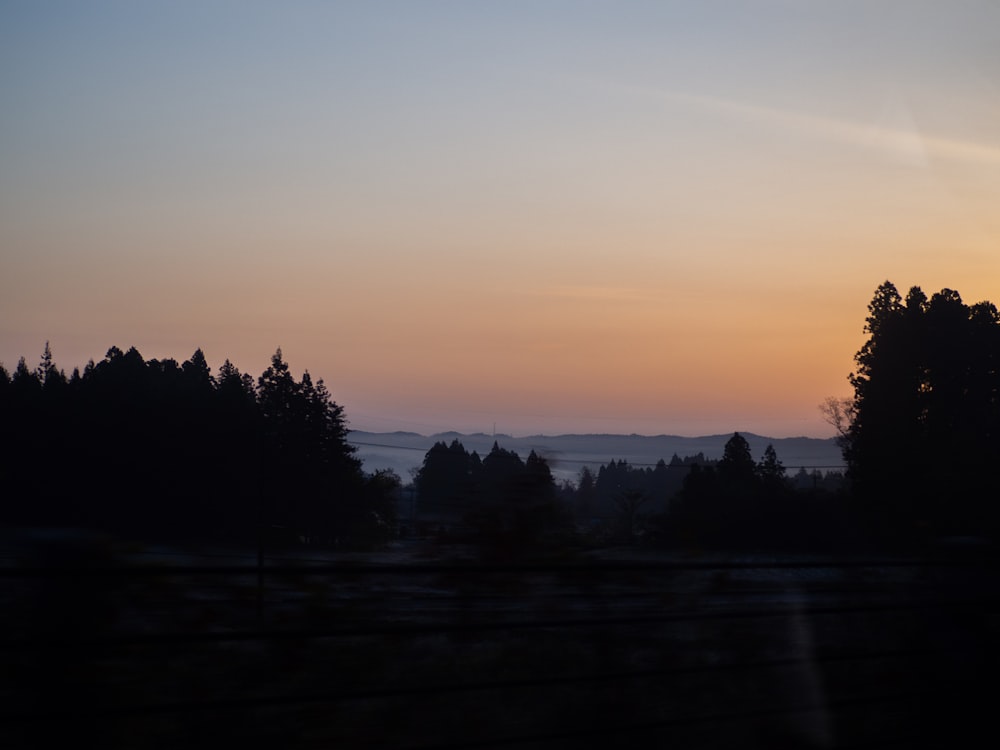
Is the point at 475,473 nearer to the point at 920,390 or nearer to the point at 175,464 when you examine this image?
the point at 175,464

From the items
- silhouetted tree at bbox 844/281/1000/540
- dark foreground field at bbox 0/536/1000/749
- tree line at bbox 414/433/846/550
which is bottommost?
dark foreground field at bbox 0/536/1000/749

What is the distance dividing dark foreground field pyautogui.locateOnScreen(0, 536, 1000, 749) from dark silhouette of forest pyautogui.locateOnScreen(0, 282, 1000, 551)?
2.99 ft

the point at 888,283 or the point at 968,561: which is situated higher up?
the point at 888,283

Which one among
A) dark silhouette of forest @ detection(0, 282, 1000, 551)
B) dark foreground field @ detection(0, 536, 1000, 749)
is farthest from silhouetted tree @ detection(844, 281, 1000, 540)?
dark foreground field @ detection(0, 536, 1000, 749)

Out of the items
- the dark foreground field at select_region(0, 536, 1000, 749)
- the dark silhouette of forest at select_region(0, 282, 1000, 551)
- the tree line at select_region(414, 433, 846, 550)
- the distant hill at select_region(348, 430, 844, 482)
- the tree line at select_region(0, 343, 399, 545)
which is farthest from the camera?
the distant hill at select_region(348, 430, 844, 482)

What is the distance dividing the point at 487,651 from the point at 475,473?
2.13 m

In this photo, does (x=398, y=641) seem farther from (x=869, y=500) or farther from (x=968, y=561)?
(x=869, y=500)

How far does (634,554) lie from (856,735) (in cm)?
159

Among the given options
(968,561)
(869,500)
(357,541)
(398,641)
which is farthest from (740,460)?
(398,641)

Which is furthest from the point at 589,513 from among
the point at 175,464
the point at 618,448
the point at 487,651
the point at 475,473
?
the point at 618,448

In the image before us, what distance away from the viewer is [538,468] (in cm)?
646

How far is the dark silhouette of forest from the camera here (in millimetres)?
7105

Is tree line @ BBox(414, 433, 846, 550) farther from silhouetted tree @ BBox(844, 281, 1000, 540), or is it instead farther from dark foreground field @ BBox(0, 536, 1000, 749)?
silhouetted tree @ BBox(844, 281, 1000, 540)

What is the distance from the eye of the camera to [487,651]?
4.76 metres
